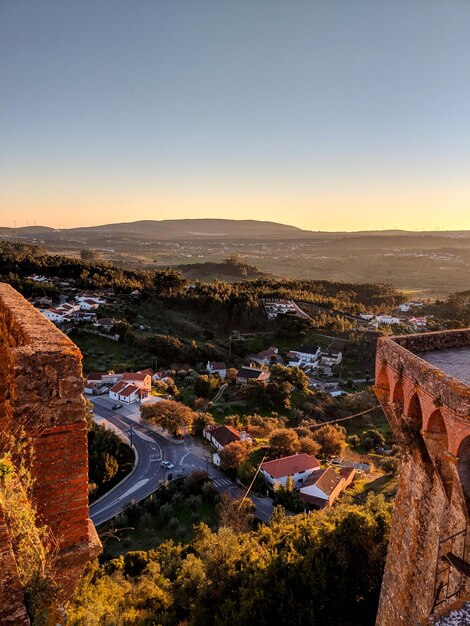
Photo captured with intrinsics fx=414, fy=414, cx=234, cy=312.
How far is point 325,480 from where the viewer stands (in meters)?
25.9

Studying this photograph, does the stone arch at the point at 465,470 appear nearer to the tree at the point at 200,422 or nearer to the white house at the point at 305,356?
the tree at the point at 200,422

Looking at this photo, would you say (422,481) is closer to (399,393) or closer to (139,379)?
(399,393)

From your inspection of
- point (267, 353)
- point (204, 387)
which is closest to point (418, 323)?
point (267, 353)

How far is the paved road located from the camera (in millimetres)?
25094

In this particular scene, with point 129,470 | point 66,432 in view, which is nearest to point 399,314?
point 129,470

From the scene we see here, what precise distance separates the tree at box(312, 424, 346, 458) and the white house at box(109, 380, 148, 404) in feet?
55.4

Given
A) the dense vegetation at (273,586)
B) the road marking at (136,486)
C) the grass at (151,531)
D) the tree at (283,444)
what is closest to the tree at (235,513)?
the grass at (151,531)

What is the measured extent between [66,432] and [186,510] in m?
23.1

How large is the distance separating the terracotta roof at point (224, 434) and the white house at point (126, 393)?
33.4 feet

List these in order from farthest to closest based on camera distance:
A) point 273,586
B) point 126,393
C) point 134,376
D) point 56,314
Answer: point 56,314, point 134,376, point 126,393, point 273,586

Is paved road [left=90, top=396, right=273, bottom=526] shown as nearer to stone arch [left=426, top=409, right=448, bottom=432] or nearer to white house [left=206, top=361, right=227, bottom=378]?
white house [left=206, top=361, right=227, bottom=378]

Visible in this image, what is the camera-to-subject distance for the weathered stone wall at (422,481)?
17.4ft

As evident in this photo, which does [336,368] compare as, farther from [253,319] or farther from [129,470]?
[129,470]

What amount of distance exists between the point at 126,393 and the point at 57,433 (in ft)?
122
